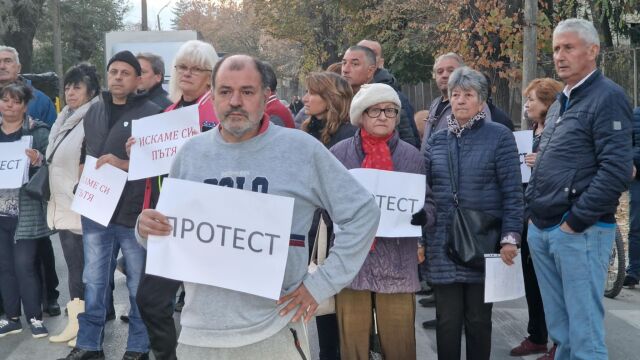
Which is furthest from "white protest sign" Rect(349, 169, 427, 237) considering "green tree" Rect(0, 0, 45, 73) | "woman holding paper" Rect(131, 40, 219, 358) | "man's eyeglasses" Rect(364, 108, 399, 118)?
"green tree" Rect(0, 0, 45, 73)

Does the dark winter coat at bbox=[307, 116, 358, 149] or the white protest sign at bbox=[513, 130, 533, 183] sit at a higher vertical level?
the dark winter coat at bbox=[307, 116, 358, 149]

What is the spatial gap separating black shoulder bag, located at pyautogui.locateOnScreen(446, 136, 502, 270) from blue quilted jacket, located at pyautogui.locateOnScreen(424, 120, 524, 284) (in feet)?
0.09

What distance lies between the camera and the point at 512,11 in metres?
13.6

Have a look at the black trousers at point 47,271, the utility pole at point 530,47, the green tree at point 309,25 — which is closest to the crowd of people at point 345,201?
the black trousers at point 47,271

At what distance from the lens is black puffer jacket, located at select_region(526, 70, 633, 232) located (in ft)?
13.1

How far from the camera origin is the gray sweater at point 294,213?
277cm

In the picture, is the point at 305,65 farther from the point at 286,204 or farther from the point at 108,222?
the point at 286,204

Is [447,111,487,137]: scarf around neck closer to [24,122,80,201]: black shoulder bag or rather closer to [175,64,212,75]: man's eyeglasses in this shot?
[175,64,212,75]: man's eyeglasses

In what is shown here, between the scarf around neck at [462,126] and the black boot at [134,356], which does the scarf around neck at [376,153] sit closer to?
the scarf around neck at [462,126]

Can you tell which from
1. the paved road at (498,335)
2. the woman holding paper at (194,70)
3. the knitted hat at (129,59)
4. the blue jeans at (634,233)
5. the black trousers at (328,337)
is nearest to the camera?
the woman holding paper at (194,70)

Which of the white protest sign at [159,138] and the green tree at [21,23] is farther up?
the green tree at [21,23]

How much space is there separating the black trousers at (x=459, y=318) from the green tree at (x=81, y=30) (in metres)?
33.7

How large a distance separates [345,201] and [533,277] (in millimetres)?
3230

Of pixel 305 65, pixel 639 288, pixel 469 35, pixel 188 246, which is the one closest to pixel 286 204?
pixel 188 246
